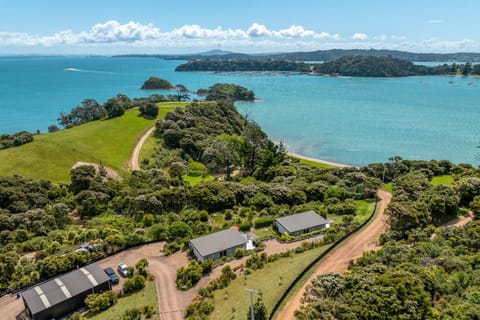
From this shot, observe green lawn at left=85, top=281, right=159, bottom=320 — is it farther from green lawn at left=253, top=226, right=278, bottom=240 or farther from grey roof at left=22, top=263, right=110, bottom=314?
green lawn at left=253, top=226, right=278, bottom=240

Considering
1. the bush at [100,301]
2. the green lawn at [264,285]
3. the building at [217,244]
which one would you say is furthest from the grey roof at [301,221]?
the bush at [100,301]

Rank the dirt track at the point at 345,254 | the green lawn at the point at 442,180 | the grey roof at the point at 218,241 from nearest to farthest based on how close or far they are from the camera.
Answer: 1. the dirt track at the point at 345,254
2. the grey roof at the point at 218,241
3. the green lawn at the point at 442,180

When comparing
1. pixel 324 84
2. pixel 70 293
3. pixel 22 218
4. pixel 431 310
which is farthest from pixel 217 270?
pixel 324 84

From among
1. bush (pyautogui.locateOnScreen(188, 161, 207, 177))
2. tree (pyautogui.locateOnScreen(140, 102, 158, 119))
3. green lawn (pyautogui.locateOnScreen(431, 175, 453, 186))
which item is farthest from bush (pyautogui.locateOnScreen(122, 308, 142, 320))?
tree (pyautogui.locateOnScreen(140, 102, 158, 119))

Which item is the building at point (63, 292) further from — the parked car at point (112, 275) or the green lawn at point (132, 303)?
the green lawn at point (132, 303)

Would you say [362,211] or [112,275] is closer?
[112,275]

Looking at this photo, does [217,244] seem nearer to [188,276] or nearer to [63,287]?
[188,276]

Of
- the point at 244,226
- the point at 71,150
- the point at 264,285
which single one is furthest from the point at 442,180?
the point at 71,150
